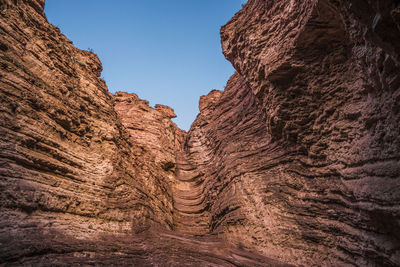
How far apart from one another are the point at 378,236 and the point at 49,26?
11.7 m

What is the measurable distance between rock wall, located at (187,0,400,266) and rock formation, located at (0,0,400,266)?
1.3 inches

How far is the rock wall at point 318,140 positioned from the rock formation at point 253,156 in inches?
1.3

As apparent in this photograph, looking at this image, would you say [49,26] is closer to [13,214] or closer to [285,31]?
[13,214]

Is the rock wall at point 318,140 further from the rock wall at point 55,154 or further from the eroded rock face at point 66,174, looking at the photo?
the rock wall at point 55,154

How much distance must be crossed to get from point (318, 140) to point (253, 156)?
3.12 meters

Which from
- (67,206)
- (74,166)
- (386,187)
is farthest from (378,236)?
(74,166)

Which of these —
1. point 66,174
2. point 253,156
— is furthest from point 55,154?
point 253,156

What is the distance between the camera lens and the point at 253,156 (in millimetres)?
8820

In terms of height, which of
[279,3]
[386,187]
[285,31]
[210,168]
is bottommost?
[386,187]

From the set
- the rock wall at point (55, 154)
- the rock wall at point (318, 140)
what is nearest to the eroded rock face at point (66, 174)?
the rock wall at point (55, 154)

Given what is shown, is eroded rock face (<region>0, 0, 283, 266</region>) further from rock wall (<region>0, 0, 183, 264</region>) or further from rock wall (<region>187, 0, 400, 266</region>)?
rock wall (<region>187, 0, 400, 266</region>)

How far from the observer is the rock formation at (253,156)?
385cm

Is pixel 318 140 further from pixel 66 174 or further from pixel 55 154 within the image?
pixel 55 154

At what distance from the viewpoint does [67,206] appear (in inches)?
194
